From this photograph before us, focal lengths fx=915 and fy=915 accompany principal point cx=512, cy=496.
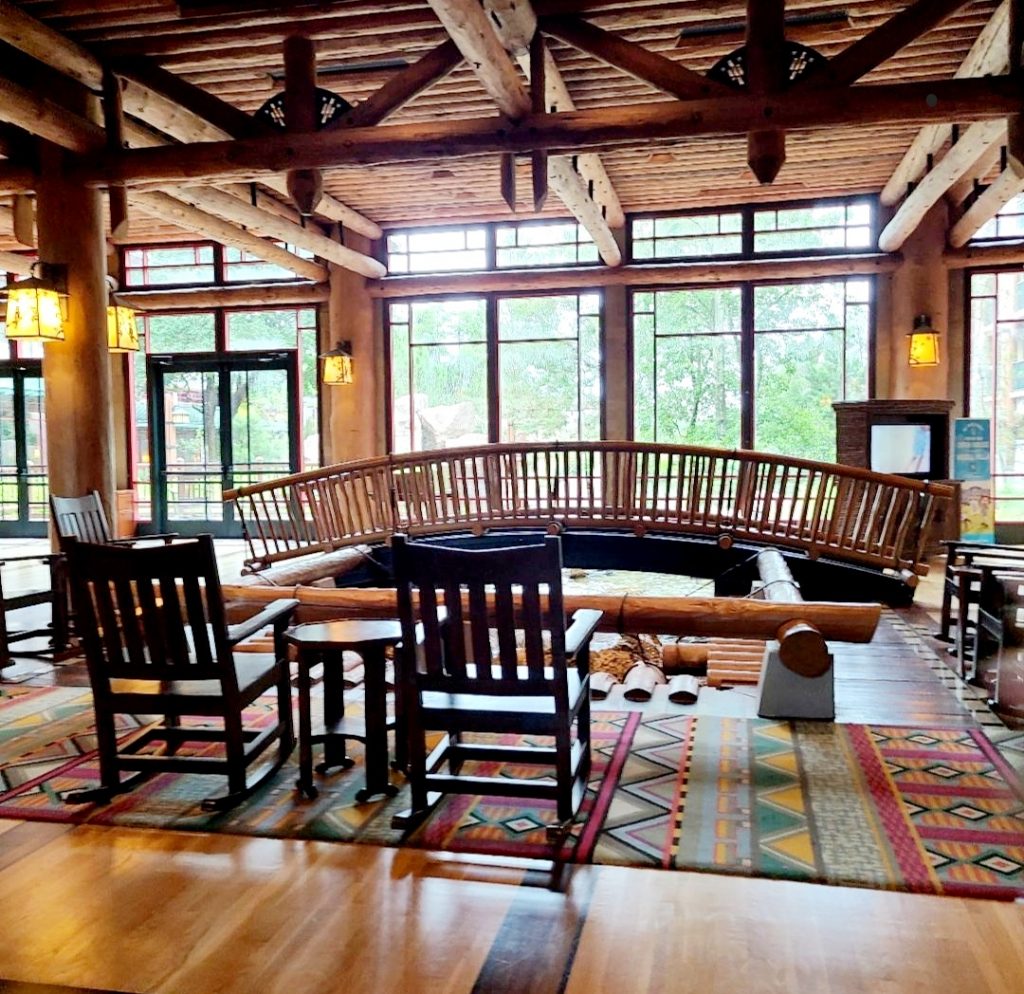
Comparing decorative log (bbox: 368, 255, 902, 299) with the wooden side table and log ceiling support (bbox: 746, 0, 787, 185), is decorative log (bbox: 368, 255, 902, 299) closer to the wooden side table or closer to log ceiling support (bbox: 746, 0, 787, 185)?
log ceiling support (bbox: 746, 0, 787, 185)

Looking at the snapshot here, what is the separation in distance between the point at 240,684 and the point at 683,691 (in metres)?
2.26

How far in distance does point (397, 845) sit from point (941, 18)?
5401mm

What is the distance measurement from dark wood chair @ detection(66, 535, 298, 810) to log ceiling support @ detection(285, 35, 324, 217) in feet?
13.2

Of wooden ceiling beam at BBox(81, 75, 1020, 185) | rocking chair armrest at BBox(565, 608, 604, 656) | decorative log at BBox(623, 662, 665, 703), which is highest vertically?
wooden ceiling beam at BBox(81, 75, 1020, 185)

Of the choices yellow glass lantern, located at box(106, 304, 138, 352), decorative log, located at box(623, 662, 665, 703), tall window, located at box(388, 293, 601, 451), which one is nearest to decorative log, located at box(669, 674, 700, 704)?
decorative log, located at box(623, 662, 665, 703)

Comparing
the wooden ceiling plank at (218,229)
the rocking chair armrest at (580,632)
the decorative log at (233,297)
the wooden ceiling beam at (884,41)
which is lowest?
the rocking chair armrest at (580,632)

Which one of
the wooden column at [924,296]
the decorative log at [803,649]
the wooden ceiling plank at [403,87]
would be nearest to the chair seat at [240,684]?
the decorative log at [803,649]

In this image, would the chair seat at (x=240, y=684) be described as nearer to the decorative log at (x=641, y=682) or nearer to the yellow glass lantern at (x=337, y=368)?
the decorative log at (x=641, y=682)

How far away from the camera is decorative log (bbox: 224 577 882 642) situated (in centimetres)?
404

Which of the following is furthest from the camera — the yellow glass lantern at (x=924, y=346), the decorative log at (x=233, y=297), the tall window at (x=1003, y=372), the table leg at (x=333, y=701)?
the decorative log at (x=233, y=297)

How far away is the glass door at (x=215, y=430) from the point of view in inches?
473

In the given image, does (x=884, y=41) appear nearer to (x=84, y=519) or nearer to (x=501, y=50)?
(x=501, y=50)

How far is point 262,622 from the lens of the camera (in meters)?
3.18

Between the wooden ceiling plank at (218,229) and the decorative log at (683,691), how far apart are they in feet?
19.4
